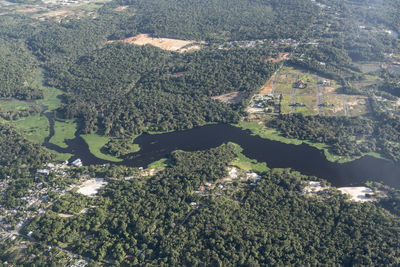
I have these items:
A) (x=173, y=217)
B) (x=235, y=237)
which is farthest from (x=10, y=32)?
(x=235, y=237)

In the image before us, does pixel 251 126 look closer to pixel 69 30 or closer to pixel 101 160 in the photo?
pixel 101 160

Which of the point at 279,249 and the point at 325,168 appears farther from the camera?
the point at 325,168

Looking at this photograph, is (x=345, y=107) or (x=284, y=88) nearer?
(x=345, y=107)

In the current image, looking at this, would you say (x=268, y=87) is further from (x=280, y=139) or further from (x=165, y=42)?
(x=165, y=42)

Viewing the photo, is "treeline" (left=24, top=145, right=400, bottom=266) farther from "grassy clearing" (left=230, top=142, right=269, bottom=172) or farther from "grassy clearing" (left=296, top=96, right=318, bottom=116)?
"grassy clearing" (left=296, top=96, right=318, bottom=116)

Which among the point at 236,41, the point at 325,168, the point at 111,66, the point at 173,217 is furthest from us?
the point at 236,41

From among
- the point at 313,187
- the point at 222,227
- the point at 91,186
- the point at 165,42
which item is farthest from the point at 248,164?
the point at 165,42
